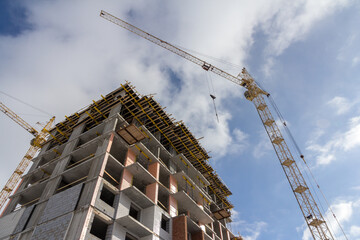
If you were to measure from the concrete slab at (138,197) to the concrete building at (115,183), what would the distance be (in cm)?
9

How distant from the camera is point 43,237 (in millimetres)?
18906

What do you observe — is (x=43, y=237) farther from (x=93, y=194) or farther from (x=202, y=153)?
(x=202, y=153)

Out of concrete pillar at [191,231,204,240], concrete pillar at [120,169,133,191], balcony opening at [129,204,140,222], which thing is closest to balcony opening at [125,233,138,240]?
balcony opening at [129,204,140,222]

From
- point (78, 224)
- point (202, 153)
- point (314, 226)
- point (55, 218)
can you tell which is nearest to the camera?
point (78, 224)

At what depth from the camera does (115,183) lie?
26.9m

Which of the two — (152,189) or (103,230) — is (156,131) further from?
(103,230)

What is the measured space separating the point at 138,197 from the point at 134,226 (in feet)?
10.1

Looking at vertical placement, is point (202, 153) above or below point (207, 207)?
above

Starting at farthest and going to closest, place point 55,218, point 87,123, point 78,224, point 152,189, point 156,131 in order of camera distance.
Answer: point 156,131, point 87,123, point 152,189, point 55,218, point 78,224

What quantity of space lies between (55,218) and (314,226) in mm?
45820

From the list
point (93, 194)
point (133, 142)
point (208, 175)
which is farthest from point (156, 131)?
point (93, 194)

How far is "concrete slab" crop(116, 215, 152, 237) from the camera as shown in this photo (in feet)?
67.1

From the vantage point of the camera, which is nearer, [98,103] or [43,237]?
[43,237]

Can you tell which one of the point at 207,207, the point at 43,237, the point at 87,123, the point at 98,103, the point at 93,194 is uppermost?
the point at 98,103
